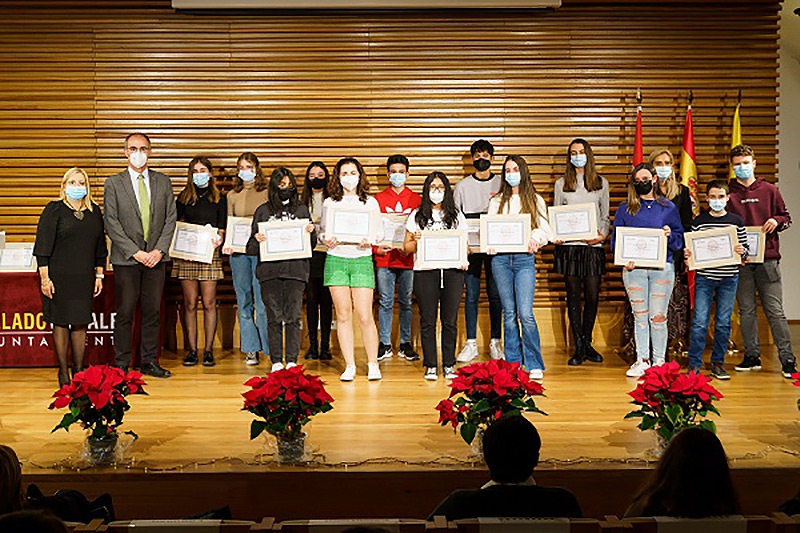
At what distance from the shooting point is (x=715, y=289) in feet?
22.5

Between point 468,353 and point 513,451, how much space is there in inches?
175

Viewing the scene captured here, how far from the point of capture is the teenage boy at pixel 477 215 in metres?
7.38

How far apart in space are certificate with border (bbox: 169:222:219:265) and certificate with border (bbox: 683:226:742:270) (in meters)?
3.51

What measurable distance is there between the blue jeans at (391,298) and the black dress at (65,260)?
7.32 ft

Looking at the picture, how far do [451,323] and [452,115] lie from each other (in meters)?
2.27

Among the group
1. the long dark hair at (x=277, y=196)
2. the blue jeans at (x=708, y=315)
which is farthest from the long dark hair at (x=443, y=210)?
the blue jeans at (x=708, y=315)

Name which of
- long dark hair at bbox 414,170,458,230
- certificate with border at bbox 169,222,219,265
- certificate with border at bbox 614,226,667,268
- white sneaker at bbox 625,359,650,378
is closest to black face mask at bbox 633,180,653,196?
certificate with border at bbox 614,226,667,268

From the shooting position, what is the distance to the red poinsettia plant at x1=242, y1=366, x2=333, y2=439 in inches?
178

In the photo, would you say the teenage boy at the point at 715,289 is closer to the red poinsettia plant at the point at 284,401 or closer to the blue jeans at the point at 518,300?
the blue jeans at the point at 518,300

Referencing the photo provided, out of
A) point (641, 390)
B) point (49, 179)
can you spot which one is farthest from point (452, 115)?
point (641, 390)

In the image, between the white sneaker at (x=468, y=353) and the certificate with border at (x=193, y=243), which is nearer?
the certificate with border at (x=193, y=243)

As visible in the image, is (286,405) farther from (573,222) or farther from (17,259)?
(17,259)

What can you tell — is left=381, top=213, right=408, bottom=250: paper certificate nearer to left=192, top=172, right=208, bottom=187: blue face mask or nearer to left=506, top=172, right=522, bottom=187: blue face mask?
left=506, top=172, right=522, bottom=187: blue face mask

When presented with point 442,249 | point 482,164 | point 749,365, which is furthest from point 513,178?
point 749,365
